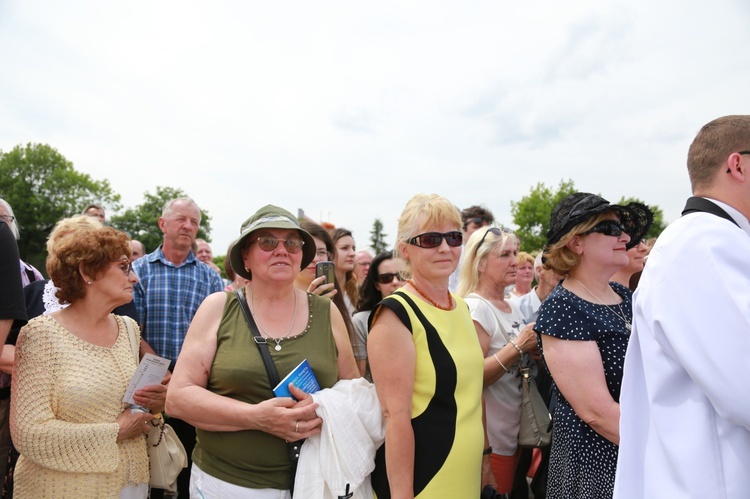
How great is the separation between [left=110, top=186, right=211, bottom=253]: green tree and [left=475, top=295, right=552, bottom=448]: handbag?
48.0 meters

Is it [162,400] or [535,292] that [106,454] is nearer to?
[162,400]

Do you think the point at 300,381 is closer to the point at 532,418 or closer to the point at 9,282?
the point at 9,282

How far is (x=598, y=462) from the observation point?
226 centimetres

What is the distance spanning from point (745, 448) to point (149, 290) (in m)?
4.36

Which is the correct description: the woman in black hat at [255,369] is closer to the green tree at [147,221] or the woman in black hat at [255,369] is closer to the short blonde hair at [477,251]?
the short blonde hair at [477,251]

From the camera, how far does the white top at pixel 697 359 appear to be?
54.4 inches

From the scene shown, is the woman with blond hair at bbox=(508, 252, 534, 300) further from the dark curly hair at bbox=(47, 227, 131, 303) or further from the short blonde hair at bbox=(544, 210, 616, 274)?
the dark curly hair at bbox=(47, 227, 131, 303)

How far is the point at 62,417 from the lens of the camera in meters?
2.57

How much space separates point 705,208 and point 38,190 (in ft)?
154

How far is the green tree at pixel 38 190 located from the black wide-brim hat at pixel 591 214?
41506 millimetres

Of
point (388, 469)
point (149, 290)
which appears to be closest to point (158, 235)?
point (149, 290)

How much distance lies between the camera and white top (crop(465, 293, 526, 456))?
3.43m

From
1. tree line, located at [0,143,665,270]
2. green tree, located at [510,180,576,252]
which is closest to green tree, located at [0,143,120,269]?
tree line, located at [0,143,665,270]

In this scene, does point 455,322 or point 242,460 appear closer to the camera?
point 242,460
